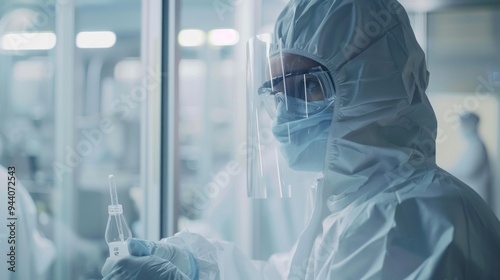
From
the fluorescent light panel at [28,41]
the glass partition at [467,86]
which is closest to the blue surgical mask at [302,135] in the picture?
the fluorescent light panel at [28,41]

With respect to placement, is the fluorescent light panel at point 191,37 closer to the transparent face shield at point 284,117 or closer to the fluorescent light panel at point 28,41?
the fluorescent light panel at point 28,41

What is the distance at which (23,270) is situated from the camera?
1494 mm

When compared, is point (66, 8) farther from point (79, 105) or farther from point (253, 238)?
point (253, 238)

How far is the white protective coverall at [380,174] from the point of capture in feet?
3.04

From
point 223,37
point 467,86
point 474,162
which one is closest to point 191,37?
point 223,37

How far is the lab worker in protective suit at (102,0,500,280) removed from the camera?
935 mm

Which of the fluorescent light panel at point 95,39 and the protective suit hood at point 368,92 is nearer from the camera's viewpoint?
the protective suit hood at point 368,92

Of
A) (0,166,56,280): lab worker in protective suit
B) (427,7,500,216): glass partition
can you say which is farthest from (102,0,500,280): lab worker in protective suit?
(427,7,500,216): glass partition

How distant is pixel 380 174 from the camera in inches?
42.4

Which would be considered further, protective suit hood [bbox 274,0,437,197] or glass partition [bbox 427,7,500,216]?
glass partition [bbox 427,7,500,216]

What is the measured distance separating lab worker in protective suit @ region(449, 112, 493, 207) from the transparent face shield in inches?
48.4

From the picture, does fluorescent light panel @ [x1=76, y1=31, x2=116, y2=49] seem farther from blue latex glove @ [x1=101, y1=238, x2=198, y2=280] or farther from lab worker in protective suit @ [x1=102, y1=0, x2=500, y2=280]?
blue latex glove @ [x1=101, y1=238, x2=198, y2=280]

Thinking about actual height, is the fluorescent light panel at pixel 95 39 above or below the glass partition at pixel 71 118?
above

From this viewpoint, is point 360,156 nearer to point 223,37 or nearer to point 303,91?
point 303,91
